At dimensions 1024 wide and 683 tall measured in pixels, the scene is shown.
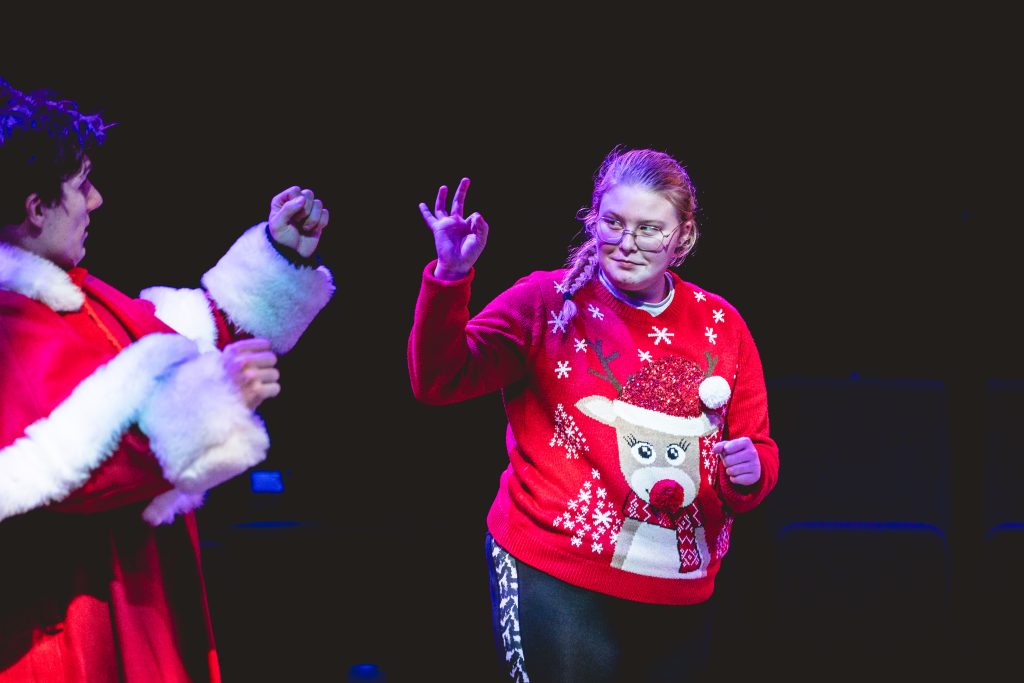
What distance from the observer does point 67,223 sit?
1269mm

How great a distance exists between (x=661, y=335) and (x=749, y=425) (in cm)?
26

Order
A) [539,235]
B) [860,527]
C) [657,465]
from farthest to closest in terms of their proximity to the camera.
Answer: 1. [539,235]
2. [860,527]
3. [657,465]

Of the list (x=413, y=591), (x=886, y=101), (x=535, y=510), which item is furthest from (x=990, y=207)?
(x=413, y=591)

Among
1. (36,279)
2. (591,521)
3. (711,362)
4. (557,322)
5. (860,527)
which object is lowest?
(860,527)

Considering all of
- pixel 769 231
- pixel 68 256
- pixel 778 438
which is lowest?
pixel 778 438

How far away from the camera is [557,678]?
164cm

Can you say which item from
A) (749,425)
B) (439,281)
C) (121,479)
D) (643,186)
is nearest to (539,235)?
(643,186)

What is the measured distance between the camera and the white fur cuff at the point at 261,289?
145 centimetres

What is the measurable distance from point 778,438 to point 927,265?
2.40ft

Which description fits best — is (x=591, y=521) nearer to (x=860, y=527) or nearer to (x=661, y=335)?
(x=661, y=335)

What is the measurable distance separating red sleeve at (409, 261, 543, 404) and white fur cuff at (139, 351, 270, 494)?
431 millimetres

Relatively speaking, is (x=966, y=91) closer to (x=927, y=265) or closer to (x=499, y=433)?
(x=927, y=265)

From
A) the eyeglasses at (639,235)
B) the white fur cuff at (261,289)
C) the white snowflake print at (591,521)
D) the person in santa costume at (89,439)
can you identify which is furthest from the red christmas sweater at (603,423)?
the person in santa costume at (89,439)

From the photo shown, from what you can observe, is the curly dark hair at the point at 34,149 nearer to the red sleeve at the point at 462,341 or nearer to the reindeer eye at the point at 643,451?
the red sleeve at the point at 462,341
